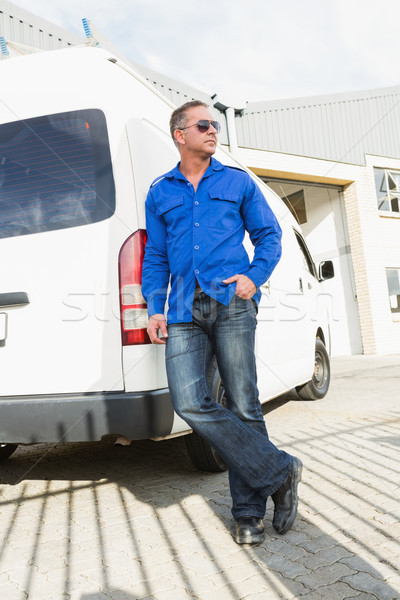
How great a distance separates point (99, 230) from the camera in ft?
8.79

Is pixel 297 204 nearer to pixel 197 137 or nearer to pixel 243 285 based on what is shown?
pixel 197 137

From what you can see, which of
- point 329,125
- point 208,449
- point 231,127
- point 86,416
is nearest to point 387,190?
point 329,125

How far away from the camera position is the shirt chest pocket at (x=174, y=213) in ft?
7.86

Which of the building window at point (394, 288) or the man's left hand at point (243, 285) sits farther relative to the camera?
the building window at point (394, 288)

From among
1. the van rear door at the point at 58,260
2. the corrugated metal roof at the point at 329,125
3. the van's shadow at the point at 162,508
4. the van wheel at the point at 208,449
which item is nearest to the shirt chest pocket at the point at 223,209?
the van rear door at the point at 58,260

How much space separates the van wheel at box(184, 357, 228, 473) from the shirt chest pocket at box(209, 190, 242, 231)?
3.44 ft

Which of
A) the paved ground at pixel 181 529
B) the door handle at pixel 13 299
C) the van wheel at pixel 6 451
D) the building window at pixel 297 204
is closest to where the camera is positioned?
the paved ground at pixel 181 529

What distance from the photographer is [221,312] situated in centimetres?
232

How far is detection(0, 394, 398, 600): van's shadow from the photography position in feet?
6.69

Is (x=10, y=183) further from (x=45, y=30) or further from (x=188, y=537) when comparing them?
(x=45, y=30)

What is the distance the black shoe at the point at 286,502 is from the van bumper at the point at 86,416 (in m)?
0.64

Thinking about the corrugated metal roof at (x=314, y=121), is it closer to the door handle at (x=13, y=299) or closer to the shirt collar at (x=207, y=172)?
the door handle at (x=13, y=299)

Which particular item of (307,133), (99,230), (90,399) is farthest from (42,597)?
(307,133)

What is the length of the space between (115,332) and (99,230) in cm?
54
